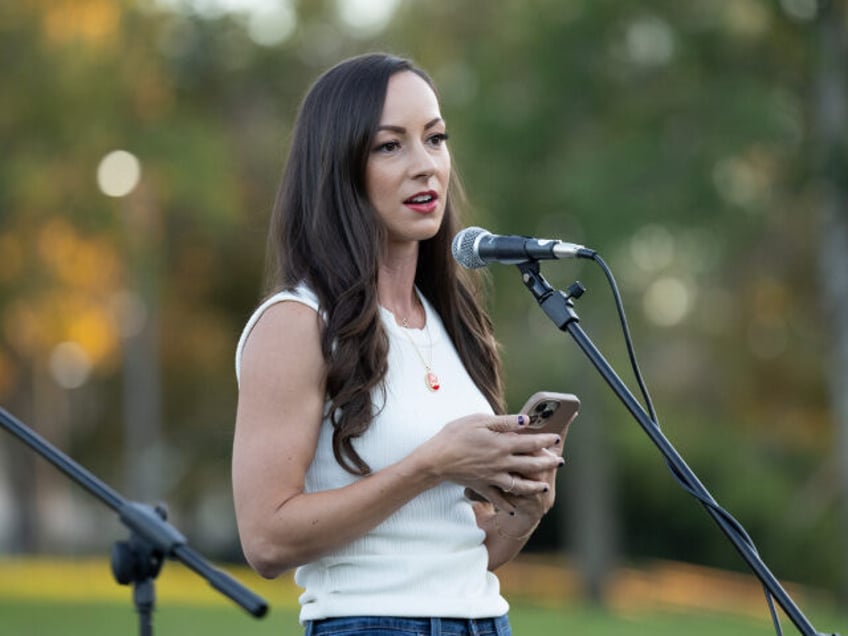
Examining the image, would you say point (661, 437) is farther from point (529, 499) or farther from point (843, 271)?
point (843, 271)

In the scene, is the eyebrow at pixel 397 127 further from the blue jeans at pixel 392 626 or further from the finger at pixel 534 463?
the blue jeans at pixel 392 626

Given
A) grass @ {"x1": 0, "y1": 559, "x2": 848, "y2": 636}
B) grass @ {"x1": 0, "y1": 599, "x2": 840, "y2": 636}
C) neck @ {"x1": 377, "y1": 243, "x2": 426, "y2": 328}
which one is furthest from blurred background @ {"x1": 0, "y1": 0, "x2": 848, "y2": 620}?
neck @ {"x1": 377, "y1": 243, "x2": 426, "y2": 328}

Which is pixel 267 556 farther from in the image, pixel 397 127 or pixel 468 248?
pixel 397 127

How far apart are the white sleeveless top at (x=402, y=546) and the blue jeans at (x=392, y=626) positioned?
0.05 feet

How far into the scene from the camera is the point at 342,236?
11.5 feet

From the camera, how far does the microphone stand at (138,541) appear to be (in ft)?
9.32

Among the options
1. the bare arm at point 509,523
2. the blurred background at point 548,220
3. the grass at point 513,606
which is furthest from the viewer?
the blurred background at point 548,220

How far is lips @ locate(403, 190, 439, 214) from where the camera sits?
3.54 metres

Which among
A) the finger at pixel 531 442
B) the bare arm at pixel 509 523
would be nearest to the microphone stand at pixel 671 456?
the finger at pixel 531 442

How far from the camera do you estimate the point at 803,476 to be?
26.7 metres

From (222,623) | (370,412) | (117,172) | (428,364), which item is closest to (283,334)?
(370,412)

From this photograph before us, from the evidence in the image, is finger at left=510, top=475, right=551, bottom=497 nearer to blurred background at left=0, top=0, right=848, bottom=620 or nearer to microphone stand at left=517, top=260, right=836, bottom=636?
microphone stand at left=517, top=260, right=836, bottom=636

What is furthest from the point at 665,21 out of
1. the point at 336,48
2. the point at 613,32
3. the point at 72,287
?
the point at 336,48

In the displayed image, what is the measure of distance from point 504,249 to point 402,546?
0.68m
